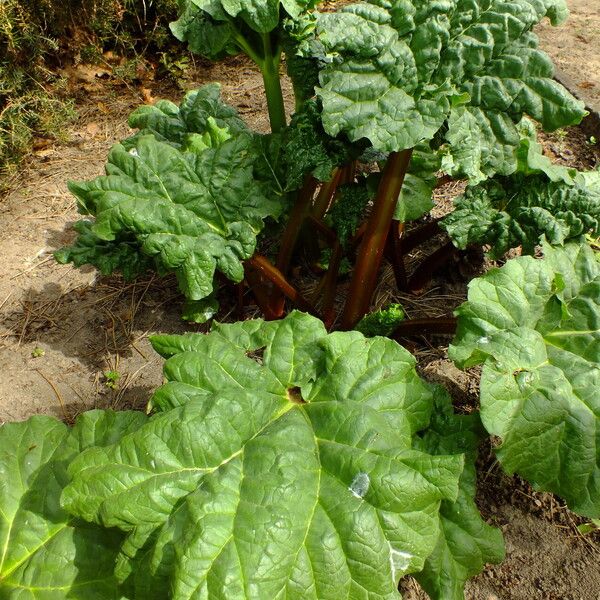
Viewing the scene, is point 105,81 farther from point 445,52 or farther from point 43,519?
point 43,519

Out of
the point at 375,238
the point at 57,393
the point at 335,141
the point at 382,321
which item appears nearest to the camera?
the point at 335,141

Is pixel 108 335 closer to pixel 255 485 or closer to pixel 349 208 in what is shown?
pixel 349 208

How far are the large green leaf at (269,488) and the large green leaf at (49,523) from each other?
29 cm

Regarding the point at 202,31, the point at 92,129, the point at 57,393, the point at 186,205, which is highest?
the point at 202,31

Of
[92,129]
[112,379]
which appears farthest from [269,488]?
[92,129]

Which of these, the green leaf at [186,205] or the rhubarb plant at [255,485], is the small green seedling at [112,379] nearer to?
the green leaf at [186,205]

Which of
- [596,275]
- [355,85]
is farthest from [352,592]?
[355,85]

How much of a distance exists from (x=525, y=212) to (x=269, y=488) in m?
1.48

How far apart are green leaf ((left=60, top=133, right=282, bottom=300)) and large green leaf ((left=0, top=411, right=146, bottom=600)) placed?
0.61m

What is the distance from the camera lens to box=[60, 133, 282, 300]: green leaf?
224 cm

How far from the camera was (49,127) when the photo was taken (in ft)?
14.0

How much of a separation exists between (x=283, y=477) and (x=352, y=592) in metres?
0.32

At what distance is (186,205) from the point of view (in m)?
2.36

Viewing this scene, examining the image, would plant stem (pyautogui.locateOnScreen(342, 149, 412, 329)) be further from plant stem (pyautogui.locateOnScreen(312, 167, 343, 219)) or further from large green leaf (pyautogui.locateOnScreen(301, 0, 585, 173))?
plant stem (pyautogui.locateOnScreen(312, 167, 343, 219))
